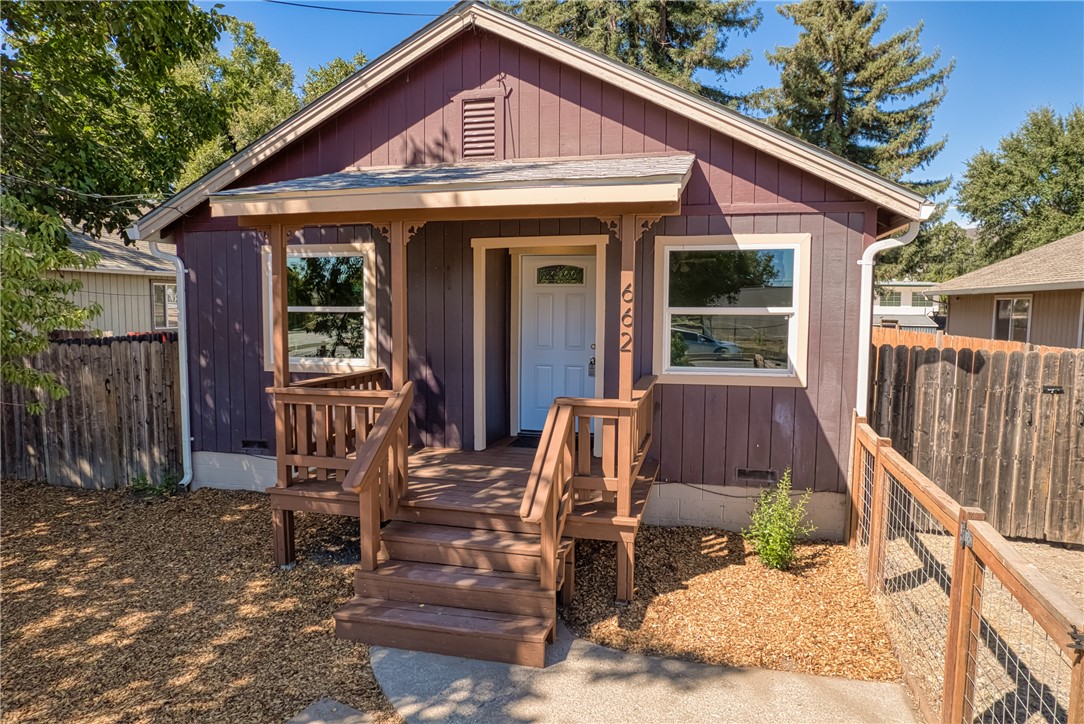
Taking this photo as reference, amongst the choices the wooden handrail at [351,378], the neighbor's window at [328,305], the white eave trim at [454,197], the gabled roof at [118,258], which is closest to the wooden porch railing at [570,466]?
the white eave trim at [454,197]

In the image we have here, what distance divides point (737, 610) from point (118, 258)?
14.1 metres

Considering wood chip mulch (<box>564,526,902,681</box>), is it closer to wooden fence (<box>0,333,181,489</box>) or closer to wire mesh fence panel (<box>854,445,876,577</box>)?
wire mesh fence panel (<box>854,445,876,577</box>)

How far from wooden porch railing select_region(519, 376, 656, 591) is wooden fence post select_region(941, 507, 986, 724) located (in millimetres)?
→ 2037

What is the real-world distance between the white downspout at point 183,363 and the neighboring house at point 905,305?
1050 inches

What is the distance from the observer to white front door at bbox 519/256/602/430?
680 cm

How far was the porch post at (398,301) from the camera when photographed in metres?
4.71

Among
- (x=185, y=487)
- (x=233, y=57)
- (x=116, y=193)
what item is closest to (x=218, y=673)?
(x=185, y=487)

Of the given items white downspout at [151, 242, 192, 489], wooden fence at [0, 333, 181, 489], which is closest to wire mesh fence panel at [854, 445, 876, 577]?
white downspout at [151, 242, 192, 489]

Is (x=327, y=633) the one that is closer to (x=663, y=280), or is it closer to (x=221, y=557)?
(x=221, y=557)

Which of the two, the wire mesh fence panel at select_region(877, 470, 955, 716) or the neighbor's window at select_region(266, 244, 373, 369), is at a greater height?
the neighbor's window at select_region(266, 244, 373, 369)

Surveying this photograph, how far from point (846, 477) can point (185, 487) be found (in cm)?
706

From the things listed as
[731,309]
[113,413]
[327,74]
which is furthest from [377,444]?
[327,74]

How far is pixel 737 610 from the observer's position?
170 inches

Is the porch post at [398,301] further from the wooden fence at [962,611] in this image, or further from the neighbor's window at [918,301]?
the neighbor's window at [918,301]
